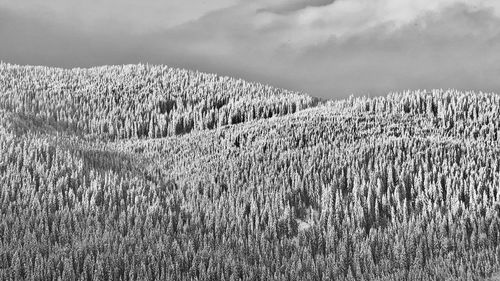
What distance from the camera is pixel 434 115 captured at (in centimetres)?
3247

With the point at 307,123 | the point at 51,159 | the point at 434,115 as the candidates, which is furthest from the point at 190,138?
the point at 434,115

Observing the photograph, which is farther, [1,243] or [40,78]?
[40,78]

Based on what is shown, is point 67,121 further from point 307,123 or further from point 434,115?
point 434,115

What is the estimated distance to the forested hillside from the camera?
50.7ft

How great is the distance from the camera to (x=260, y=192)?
2167 centimetres

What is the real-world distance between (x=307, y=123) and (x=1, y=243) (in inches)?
753

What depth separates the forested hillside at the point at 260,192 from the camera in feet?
50.7

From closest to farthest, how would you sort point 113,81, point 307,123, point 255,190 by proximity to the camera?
point 255,190 < point 307,123 < point 113,81

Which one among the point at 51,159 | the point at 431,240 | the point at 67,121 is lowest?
the point at 431,240

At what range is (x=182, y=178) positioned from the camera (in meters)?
A: 24.6

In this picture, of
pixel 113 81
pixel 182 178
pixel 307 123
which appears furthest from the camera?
pixel 113 81

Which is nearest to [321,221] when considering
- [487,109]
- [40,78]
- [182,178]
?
[182,178]

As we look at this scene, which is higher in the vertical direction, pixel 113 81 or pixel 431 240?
pixel 113 81

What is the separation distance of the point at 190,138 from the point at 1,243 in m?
18.1
